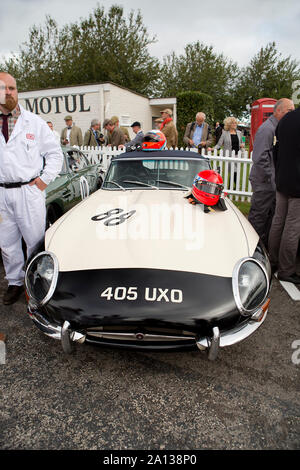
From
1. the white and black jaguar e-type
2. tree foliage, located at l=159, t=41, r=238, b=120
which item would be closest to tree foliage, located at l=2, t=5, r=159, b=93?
tree foliage, located at l=159, t=41, r=238, b=120

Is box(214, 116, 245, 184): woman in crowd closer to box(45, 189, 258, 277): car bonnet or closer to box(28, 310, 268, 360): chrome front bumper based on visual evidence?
box(45, 189, 258, 277): car bonnet

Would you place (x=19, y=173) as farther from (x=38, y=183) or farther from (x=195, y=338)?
(x=195, y=338)

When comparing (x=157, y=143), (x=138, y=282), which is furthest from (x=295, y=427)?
(x=157, y=143)

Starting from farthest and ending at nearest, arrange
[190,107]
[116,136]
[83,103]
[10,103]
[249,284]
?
[190,107] < [83,103] < [116,136] < [10,103] < [249,284]

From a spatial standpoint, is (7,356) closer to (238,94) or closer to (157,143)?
(157,143)

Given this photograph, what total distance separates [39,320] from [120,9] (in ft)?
108

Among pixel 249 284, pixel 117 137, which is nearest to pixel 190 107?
pixel 117 137

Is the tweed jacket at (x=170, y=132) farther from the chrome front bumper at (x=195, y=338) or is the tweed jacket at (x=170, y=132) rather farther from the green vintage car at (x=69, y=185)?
the chrome front bumper at (x=195, y=338)

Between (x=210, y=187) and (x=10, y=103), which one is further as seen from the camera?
(x=210, y=187)

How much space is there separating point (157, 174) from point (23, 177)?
1477mm

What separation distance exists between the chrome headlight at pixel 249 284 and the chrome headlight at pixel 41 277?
1.22 m

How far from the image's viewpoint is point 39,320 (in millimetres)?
2125

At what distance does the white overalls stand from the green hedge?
15909 millimetres

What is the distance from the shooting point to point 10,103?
2.78m
